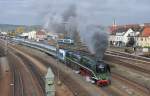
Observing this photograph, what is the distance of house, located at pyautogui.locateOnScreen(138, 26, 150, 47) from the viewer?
10427 cm

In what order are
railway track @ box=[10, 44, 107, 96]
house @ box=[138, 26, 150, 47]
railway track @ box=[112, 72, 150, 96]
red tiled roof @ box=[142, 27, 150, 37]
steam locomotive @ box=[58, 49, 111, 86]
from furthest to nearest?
1. red tiled roof @ box=[142, 27, 150, 37]
2. house @ box=[138, 26, 150, 47]
3. steam locomotive @ box=[58, 49, 111, 86]
4. railway track @ box=[112, 72, 150, 96]
5. railway track @ box=[10, 44, 107, 96]

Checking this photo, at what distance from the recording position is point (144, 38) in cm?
10712

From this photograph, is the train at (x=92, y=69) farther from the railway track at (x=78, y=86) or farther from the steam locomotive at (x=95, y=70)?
the railway track at (x=78, y=86)

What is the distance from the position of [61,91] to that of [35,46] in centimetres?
7096

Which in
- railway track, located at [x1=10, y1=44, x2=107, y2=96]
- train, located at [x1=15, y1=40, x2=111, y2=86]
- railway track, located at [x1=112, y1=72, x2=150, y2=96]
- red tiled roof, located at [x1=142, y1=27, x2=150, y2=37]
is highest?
red tiled roof, located at [x1=142, y1=27, x2=150, y2=37]

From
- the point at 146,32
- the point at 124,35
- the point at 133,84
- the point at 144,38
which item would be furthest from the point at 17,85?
the point at 124,35

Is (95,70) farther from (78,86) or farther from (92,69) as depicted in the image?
(78,86)

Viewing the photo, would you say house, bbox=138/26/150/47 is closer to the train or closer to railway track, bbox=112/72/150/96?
the train

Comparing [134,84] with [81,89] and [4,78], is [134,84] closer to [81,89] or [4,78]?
[81,89]

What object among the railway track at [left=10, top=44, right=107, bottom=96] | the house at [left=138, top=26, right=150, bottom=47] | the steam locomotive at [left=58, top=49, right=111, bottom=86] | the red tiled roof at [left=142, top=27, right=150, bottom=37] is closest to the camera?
the railway track at [left=10, top=44, right=107, bottom=96]

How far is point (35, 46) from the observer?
105 m

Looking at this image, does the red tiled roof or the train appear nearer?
the train

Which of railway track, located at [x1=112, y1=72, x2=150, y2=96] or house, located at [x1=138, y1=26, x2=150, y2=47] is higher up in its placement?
house, located at [x1=138, y1=26, x2=150, y2=47]

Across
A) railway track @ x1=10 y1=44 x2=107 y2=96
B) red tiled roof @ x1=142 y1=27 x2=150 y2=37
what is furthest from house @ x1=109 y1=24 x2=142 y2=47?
railway track @ x1=10 y1=44 x2=107 y2=96
